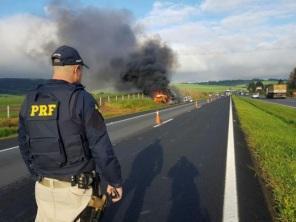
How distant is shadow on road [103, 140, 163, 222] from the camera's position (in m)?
6.61

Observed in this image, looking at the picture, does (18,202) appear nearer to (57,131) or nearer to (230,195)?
(230,195)

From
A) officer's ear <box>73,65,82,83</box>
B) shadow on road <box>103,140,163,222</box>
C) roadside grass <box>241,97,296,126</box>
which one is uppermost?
officer's ear <box>73,65,82,83</box>

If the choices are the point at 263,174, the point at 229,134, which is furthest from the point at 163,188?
the point at 229,134

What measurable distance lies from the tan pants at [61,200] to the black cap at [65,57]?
87cm

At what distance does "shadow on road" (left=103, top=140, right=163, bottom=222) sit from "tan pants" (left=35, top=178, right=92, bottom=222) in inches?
102

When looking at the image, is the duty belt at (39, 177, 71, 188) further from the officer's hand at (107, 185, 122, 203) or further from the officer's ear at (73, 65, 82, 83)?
the officer's ear at (73, 65, 82, 83)

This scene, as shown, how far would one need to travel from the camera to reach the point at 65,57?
3.78m

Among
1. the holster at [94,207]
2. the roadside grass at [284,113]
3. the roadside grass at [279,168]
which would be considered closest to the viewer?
the holster at [94,207]

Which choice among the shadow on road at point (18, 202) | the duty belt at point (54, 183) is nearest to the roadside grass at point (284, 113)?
the shadow on road at point (18, 202)

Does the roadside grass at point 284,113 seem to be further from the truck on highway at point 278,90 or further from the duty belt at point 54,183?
the truck on highway at point 278,90

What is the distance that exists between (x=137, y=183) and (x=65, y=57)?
17.9ft

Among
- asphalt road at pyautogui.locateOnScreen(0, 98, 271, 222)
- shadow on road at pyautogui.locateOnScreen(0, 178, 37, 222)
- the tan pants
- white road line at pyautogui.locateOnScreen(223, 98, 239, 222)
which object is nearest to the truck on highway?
asphalt road at pyautogui.locateOnScreen(0, 98, 271, 222)

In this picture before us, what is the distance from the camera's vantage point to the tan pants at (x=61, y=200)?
3.76 m

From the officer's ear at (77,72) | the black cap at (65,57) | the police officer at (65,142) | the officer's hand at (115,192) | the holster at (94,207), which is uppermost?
the black cap at (65,57)
